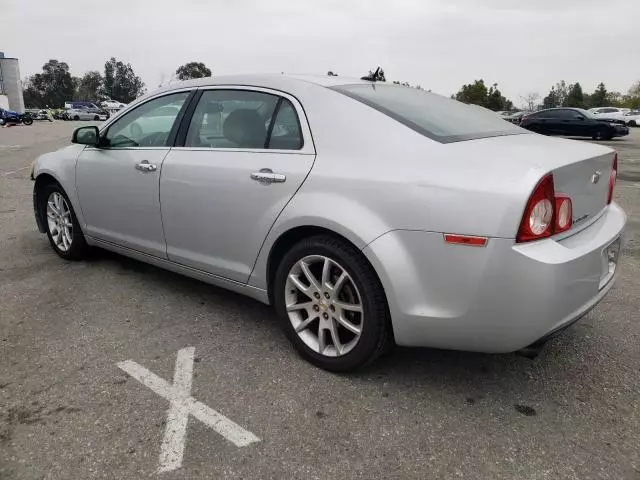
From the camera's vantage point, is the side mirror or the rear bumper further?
the side mirror

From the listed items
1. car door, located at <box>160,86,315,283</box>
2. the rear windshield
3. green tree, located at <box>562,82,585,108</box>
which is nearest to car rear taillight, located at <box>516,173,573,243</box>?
the rear windshield

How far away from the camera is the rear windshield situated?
8.71 feet

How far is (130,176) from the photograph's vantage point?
369 centimetres

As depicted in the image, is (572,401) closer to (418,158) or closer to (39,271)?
(418,158)

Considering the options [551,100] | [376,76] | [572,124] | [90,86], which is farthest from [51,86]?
[376,76]

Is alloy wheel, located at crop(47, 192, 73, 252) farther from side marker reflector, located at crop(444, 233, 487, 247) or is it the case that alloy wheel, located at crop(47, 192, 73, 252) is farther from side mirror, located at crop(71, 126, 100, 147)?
side marker reflector, located at crop(444, 233, 487, 247)

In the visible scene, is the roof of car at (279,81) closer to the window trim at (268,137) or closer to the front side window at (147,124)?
the window trim at (268,137)

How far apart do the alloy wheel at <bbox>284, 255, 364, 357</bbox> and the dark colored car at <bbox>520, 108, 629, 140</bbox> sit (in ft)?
63.6

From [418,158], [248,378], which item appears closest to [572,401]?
[418,158]

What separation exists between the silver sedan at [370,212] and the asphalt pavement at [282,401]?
31 cm

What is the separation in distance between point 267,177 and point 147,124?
4.74 feet

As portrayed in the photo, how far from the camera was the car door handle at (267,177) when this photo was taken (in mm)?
2810

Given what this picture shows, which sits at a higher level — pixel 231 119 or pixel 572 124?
pixel 231 119

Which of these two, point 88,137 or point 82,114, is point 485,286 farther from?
point 82,114
